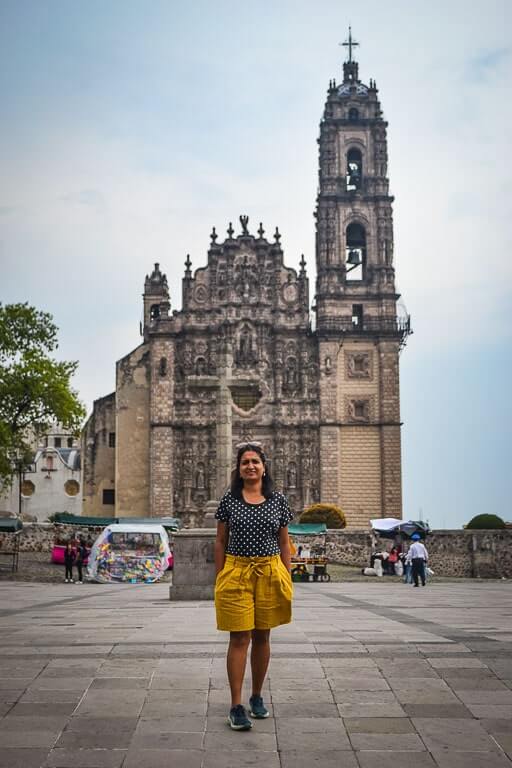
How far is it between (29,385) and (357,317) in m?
23.9

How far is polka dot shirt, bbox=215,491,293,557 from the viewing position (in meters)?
5.60

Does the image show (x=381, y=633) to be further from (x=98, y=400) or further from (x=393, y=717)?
(x=98, y=400)

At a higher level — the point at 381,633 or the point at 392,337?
the point at 392,337

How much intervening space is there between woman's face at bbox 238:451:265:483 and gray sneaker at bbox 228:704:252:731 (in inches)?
55.7

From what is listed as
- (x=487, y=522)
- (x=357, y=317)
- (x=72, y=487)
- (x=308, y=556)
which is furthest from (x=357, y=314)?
(x=72, y=487)

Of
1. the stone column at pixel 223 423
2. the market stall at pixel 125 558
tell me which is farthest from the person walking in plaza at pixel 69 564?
the stone column at pixel 223 423

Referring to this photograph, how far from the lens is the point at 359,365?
159ft

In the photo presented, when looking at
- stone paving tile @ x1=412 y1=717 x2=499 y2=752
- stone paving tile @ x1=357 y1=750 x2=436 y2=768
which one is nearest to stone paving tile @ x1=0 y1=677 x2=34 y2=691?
stone paving tile @ x1=357 y1=750 x2=436 y2=768

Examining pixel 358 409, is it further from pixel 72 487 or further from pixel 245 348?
pixel 72 487

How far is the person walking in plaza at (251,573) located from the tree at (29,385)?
24.5 meters

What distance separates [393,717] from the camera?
17.6 ft

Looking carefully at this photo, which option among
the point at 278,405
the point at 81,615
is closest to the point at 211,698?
the point at 81,615

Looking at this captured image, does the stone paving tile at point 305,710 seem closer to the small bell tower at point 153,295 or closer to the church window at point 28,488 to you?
the small bell tower at point 153,295

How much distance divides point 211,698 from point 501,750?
76.3 inches
